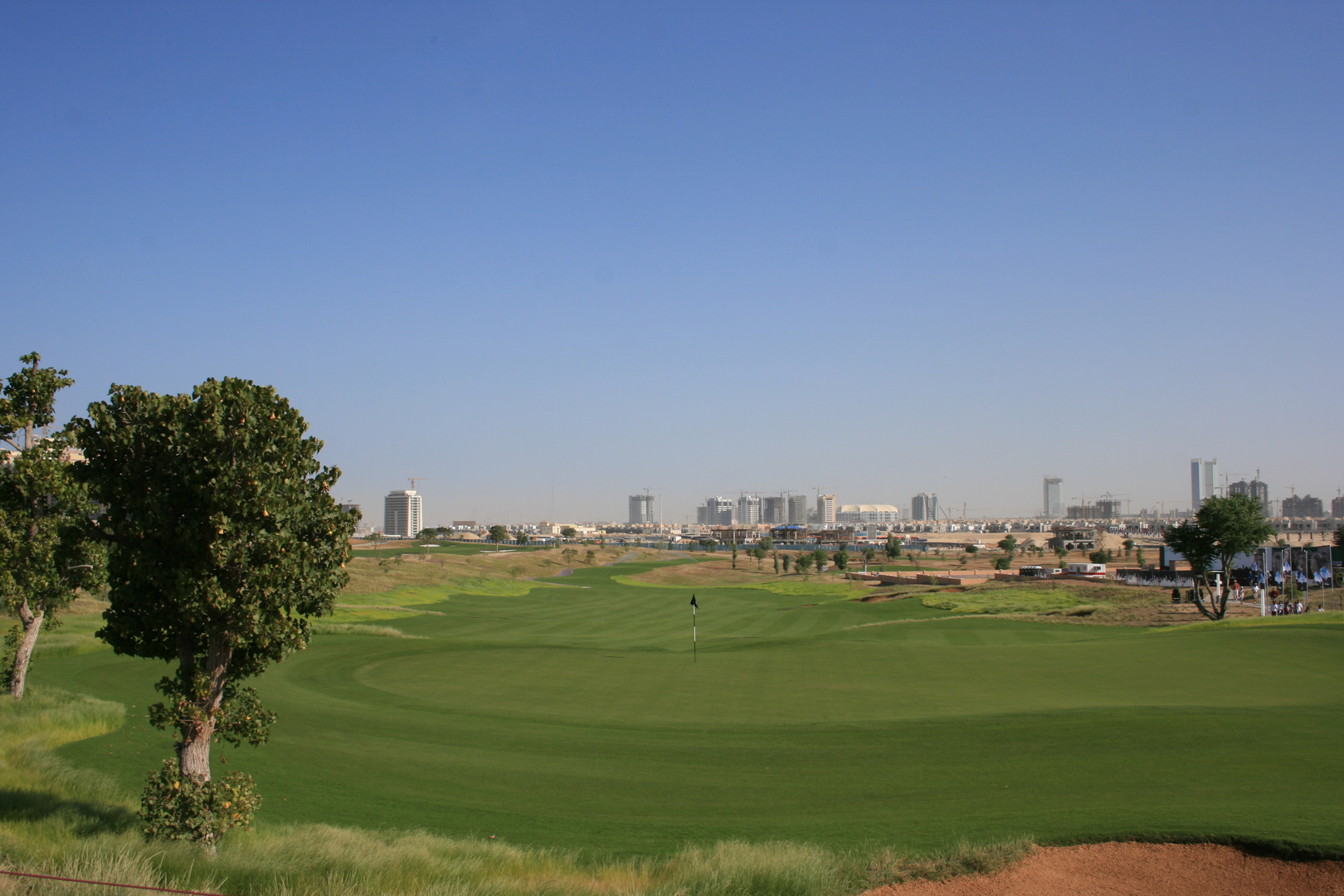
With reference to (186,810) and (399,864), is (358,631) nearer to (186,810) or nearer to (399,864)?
(186,810)

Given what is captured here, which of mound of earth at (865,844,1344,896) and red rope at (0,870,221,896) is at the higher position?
red rope at (0,870,221,896)

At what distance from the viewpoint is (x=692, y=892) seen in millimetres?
9578

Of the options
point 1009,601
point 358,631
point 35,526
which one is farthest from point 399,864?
point 1009,601

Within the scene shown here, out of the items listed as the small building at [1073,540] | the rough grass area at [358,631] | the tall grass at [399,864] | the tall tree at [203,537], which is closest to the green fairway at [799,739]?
the tall grass at [399,864]

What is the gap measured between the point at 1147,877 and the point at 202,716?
1246cm

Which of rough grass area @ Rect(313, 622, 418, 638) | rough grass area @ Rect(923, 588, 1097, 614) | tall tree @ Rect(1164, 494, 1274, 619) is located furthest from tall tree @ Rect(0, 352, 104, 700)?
tall tree @ Rect(1164, 494, 1274, 619)

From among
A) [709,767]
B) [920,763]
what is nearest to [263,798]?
[709,767]

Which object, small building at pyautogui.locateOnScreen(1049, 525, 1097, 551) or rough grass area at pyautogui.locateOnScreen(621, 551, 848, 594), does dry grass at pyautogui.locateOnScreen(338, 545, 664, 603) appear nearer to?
rough grass area at pyautogui.locateOnScreen(621, 551, 848, 594)

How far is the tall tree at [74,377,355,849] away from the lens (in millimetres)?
10062

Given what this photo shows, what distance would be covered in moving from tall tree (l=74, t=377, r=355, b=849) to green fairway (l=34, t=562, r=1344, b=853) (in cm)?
353

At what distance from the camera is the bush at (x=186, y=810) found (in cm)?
1039

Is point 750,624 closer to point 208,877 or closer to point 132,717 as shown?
point 132,717

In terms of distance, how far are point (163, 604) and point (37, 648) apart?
1125 inches

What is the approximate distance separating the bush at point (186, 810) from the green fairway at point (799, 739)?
3.09 m
